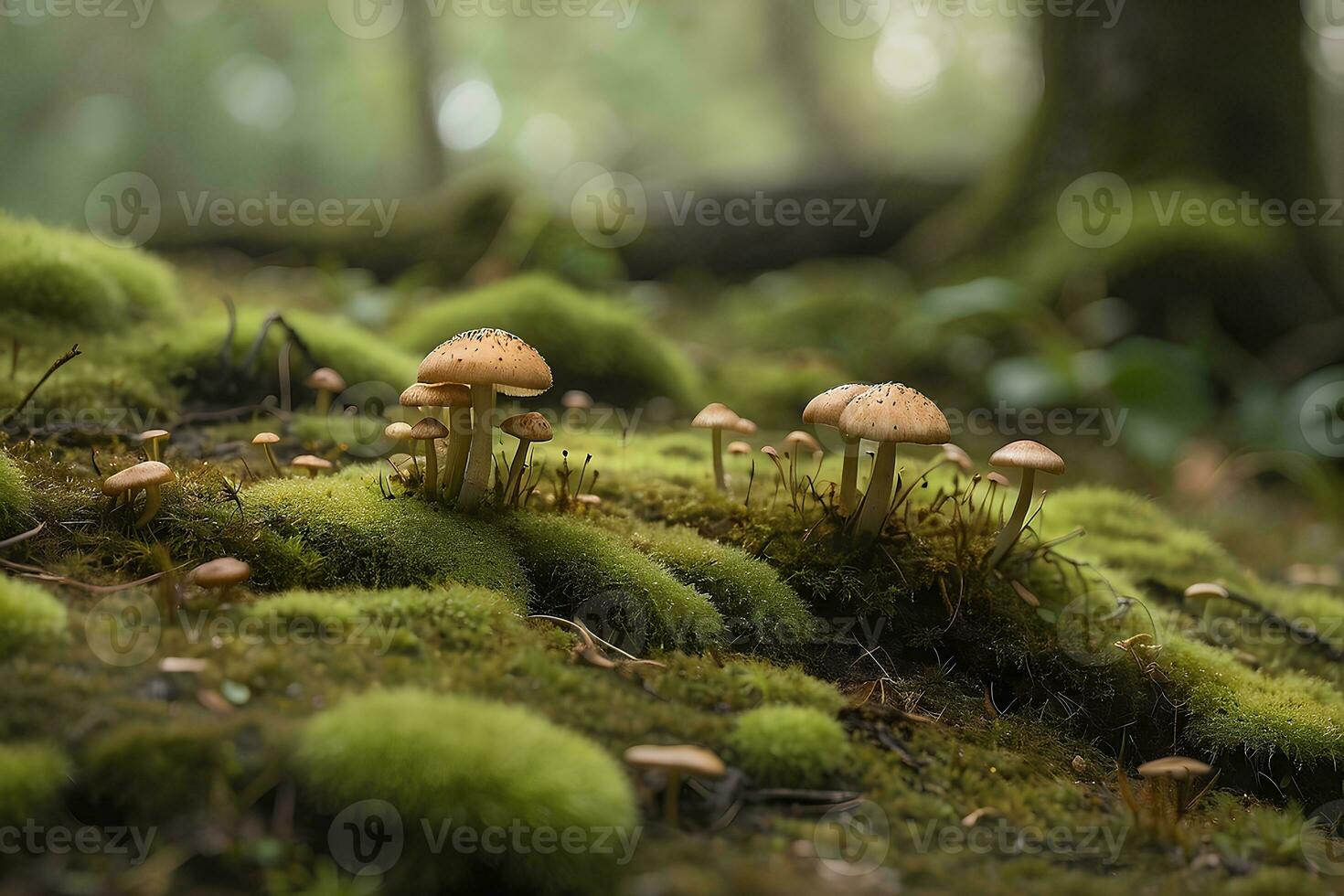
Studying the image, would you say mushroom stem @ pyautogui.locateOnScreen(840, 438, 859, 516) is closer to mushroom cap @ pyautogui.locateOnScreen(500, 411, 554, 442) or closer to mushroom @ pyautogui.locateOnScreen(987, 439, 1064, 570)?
mushroom @ pyautogui.locateOnScreen(987, 439, 1064, 570)

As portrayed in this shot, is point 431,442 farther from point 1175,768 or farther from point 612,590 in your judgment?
point 1175,768

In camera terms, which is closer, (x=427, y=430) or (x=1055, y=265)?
(x=427, y=430)

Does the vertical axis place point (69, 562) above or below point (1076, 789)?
above

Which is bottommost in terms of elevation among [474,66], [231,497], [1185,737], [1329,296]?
[1185,737]

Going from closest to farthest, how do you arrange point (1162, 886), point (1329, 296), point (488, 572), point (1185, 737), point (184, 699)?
point (184, 699) < point (1162, 886) < point (488, 572) < point (1185, 737) < point (1329, 296)

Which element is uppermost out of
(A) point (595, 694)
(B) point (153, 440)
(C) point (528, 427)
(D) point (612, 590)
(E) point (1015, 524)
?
(C) point (528, 427)

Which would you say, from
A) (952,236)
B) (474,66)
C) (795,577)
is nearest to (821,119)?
(474,66)

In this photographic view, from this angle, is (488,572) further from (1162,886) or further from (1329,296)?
(1329,296)

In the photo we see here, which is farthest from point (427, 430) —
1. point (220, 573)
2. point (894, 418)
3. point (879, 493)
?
point (879, 493)
